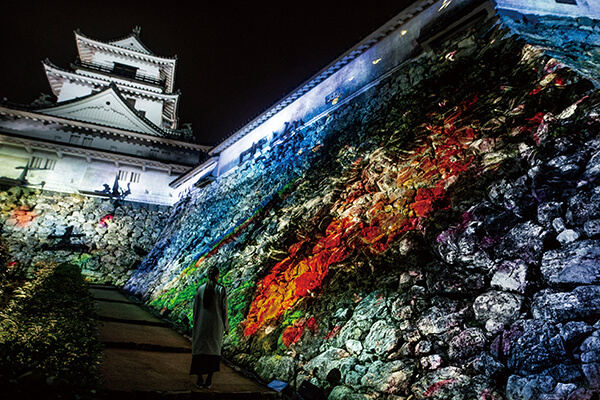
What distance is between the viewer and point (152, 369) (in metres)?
4.76

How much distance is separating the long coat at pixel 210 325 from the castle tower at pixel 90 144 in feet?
60.4

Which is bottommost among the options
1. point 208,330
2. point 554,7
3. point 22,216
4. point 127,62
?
point 208,330

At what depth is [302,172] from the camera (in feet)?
36.2

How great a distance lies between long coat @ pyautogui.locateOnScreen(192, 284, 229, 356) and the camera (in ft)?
14.8

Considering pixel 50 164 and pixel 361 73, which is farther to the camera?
pixel 50 164

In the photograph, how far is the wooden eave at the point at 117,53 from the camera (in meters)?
29.6

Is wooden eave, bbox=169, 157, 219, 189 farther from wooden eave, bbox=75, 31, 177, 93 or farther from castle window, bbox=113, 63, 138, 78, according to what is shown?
wooden eave, bbox=75, 31, 177, 93

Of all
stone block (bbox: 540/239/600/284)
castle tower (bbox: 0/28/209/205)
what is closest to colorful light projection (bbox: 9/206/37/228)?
castle tower (bbox: 0/28/209/205)

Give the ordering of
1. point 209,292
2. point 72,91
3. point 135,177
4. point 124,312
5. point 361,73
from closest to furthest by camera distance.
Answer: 1. point 209,292
2. point 124,312
3. point 361,73
4. point 135,177
5. point 72,91

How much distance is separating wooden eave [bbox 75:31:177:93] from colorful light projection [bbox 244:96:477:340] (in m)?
32.6

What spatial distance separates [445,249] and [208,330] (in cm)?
391

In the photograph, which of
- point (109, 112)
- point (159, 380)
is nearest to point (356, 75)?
point (159, 380)

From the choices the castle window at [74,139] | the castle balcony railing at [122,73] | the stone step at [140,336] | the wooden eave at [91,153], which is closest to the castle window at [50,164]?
the wooden eave at [91,153]

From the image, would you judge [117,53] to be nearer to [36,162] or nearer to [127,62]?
[127,62]
